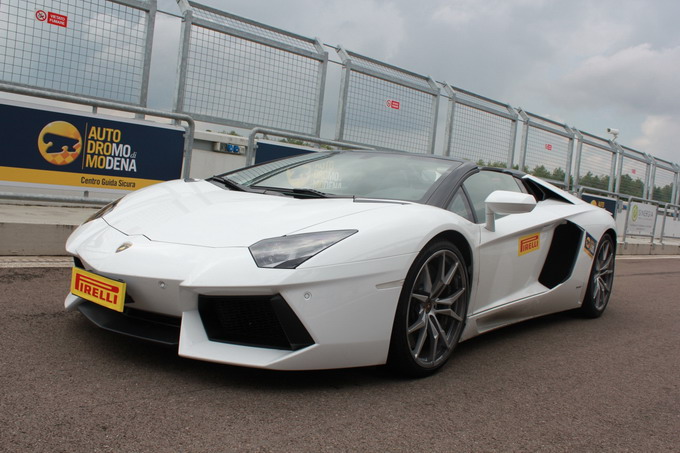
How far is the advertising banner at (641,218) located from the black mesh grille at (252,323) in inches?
471

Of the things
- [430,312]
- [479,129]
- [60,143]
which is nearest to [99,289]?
[430,312]

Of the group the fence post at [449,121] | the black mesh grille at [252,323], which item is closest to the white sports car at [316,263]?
the black mesh grille at [252,323]

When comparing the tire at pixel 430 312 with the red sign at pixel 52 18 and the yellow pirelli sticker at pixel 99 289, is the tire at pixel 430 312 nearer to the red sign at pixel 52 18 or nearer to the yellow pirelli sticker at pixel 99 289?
the yellow pirelli sticker at pixel 99 289

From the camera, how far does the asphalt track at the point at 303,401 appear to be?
1896mm

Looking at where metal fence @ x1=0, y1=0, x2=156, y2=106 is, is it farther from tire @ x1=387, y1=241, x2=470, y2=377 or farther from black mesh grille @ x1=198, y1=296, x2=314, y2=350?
tire @ x1=387, y1=241, x2=470, y2=377

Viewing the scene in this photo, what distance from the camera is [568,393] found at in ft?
8.92

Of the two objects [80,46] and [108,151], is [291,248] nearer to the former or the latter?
[108,151]

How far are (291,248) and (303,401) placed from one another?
571 millimetres

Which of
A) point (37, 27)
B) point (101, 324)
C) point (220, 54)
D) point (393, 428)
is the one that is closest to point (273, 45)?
point (220, 54)

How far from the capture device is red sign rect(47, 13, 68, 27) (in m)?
5.49

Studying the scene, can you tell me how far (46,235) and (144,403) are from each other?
314 cm

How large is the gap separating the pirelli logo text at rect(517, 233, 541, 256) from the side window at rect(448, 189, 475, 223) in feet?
1.58

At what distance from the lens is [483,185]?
3564 millimetres

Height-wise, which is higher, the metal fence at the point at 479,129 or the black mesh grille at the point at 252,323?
the metal fence at the point at 479,129
